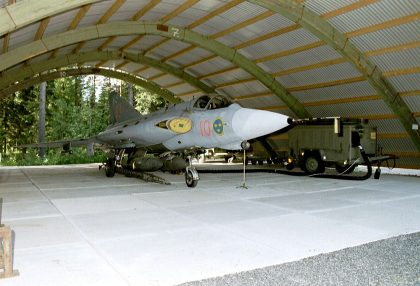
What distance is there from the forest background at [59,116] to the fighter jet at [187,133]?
13.0 meters

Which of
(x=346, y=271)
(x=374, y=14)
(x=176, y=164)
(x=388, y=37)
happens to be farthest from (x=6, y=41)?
(x=388, y=37)

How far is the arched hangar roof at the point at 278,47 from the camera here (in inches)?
468

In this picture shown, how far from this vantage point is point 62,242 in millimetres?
4762

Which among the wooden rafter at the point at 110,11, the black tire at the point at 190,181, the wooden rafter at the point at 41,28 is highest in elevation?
the wooden rafter at the point at 110,11

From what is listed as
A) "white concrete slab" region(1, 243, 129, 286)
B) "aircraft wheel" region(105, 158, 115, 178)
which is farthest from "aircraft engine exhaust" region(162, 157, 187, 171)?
"white concrete slab" region(1, 243, 129, 286)

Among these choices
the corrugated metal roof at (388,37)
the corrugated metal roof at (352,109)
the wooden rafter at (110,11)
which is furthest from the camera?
the corrugated metal roof at (352,109)

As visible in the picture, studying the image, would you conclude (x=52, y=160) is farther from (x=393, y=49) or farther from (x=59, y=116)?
(x=393, y=49)

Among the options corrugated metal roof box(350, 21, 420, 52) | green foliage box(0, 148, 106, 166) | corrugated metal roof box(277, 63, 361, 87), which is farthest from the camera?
green foliage box(0, 148, 106, 166)

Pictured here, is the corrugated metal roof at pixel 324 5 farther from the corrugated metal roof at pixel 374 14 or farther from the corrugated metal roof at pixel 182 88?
the corrugated metal roof at pixel 182 88

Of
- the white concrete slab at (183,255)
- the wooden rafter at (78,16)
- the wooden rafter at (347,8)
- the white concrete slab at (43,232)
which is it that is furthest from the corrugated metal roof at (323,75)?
the white concrete slab at (43,232)

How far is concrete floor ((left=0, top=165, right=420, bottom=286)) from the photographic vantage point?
3.81 m

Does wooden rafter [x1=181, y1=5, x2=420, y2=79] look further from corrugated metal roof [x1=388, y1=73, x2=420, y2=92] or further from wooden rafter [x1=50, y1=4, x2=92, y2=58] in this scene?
wooden rafter [x1=50, y1=4, x2=92, y2=58]

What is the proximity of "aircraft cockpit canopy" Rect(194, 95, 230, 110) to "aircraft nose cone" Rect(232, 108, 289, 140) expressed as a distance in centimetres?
74

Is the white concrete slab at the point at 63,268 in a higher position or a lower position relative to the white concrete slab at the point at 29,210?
lower
